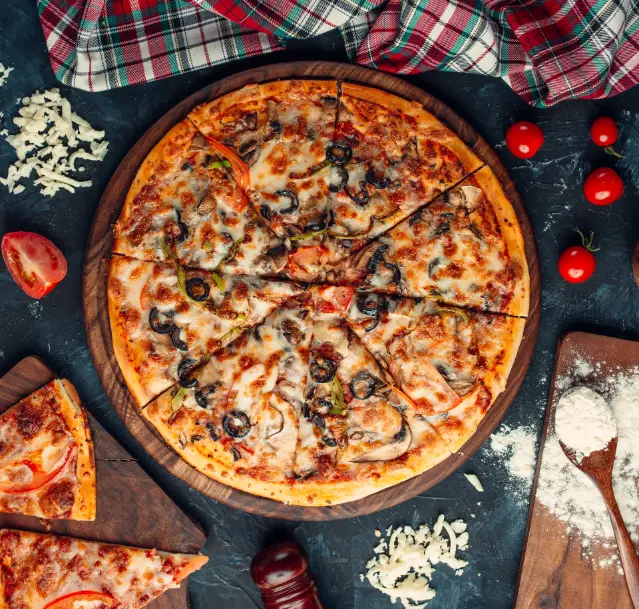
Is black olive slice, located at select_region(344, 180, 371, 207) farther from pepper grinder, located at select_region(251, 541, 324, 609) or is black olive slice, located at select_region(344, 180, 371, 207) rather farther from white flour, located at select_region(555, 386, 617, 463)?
pepper grinder, located at select_region(251, 541, 324, 609)

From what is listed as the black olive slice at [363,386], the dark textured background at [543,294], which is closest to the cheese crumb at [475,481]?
the dark textured background at [543,294]

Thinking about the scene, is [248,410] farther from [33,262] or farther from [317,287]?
[33,262]

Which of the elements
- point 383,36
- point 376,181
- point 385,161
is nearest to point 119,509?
point 376,181

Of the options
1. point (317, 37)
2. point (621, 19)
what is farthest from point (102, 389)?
point (621, 19)

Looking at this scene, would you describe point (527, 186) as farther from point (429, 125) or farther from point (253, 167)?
point (253, 167)

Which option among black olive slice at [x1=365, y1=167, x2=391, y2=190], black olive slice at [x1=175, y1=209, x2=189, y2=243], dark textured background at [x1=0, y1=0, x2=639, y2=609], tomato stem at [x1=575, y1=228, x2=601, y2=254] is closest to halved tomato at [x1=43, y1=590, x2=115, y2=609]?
dark textured background at [x1=0, y1=0, x2=639, y2=609]

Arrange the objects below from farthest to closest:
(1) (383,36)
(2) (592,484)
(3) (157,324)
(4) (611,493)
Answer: (2) (592,484) < (4) (611,493) < (1) (383,36) < (3) (157,324)
